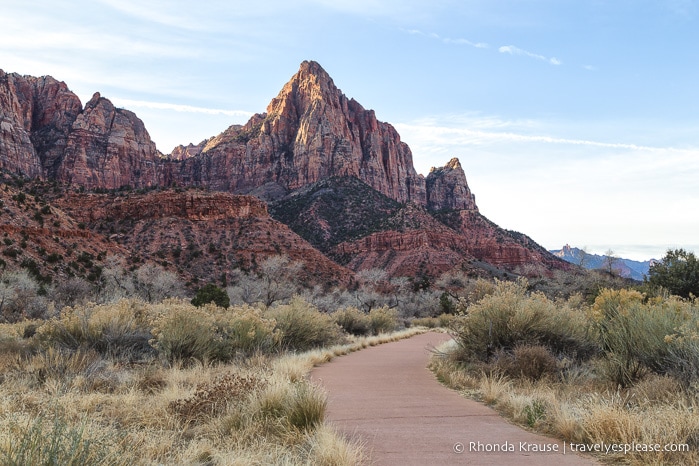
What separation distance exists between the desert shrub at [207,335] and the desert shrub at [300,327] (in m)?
1.86

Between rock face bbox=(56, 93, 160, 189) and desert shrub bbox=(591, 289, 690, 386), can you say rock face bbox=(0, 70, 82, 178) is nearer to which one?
rock face bbox=(56, 93, 160, 189)

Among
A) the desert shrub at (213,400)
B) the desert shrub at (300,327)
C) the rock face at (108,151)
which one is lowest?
the desert shrub at (300,327)

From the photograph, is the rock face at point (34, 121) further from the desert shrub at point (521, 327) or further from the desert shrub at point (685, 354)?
the desert shrub at point (685, 354)

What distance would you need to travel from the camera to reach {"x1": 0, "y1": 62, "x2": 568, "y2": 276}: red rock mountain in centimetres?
8350

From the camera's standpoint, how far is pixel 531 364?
328 inches

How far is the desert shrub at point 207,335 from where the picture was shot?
10.1m

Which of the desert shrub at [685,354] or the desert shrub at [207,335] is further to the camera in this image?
the desert shrub at [207,335]

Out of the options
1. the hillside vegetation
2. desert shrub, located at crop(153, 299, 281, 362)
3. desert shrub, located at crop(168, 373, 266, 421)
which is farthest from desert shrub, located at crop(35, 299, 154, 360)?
the hillside vegetation

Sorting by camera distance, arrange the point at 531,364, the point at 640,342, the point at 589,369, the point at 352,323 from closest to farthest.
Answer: the point at 640,342
the point at 589,369
the point at 531,364
the point at 352,323

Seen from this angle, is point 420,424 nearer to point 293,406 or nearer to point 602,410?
point 293,406

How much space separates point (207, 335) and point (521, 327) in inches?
287

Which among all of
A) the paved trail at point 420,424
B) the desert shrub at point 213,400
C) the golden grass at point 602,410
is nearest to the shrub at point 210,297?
the paved trail at point 420,424

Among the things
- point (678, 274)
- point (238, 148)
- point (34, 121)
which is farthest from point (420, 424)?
point (34, 121)

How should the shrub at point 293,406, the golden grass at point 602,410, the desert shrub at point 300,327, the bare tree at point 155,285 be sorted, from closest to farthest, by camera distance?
the golden grass at point 602,410 → the shrub at point 293,406 → the desert shrub at point 300,327 → the bare tree at point 155,285
